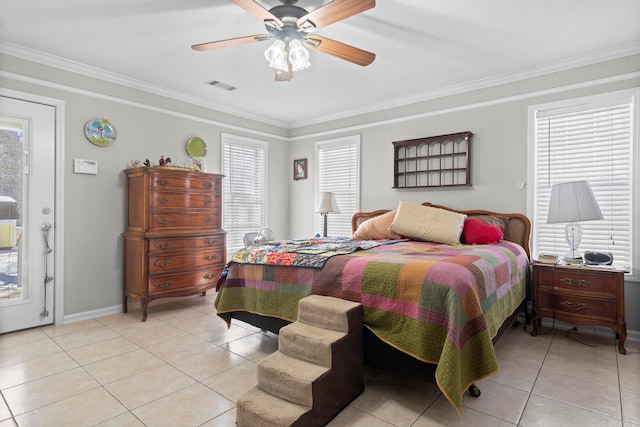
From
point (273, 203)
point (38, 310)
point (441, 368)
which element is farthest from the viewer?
point (273, 203)

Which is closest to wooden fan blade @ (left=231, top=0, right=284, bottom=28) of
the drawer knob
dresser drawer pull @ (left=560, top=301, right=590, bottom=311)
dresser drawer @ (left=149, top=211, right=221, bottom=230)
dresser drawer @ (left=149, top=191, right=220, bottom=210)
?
dresser drawer @ (left=149, top=191, right=220, bottom=210)

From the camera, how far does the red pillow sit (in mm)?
3387

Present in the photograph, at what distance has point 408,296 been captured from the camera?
200 centimetres

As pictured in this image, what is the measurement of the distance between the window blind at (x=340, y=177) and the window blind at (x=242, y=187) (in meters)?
0.92

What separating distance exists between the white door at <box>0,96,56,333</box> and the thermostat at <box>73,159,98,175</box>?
188mm

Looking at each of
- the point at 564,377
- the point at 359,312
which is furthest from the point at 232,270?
the point at 564,377

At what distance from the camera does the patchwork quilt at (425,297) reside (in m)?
1.82

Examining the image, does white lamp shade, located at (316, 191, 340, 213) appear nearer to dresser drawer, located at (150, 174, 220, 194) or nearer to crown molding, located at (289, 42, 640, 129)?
crown molding, located at (289, 42, 640, 129)

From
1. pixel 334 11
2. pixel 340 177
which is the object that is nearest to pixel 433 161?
pixel 340 177

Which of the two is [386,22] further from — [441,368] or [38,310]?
[38,310]

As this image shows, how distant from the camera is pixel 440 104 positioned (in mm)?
4262

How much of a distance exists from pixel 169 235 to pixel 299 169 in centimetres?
262

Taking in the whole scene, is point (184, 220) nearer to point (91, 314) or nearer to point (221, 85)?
point (91, 314)

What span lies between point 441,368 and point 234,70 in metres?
3.41
